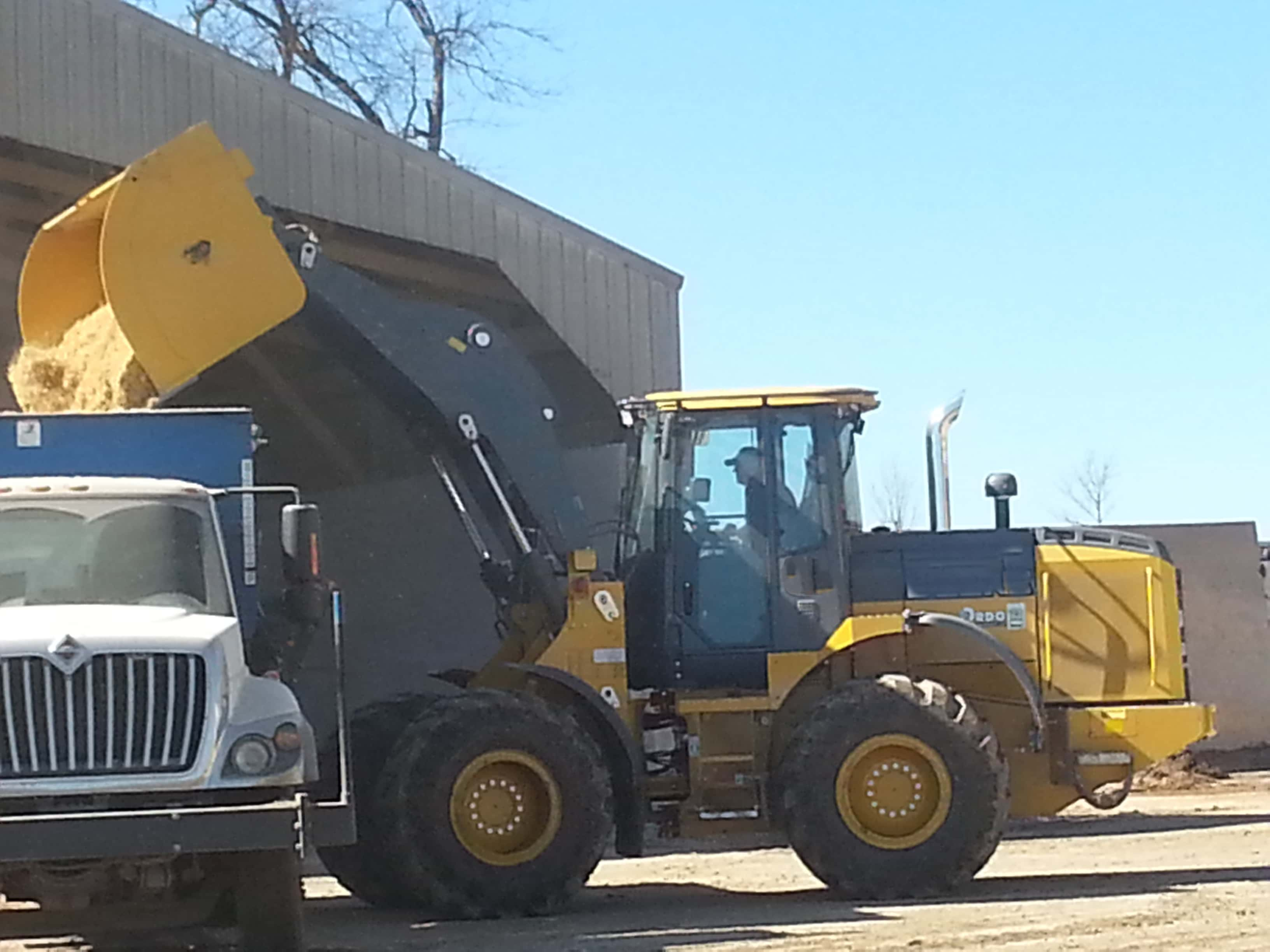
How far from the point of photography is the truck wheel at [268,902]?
28.9ft

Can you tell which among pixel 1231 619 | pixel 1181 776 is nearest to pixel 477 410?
pixel 1181 776

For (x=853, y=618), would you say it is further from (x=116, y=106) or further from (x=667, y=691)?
(x=116, y=106)

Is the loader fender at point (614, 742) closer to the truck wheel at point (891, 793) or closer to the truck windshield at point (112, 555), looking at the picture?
the truck wheel at point (891, 793)

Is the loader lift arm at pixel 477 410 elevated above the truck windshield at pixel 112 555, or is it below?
above

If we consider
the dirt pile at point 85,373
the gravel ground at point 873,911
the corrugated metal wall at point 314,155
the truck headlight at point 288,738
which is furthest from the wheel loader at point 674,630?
the corrugated metal wall at point 314,155

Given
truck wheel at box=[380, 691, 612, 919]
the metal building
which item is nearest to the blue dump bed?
the metal building

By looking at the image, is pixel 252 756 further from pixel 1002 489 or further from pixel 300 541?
pixel 1002 489

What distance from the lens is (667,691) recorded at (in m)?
12.5

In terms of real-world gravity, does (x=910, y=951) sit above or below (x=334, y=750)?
below

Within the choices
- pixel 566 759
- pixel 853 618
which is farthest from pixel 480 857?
pixel 853 618

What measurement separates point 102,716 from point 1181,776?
16.0 meters

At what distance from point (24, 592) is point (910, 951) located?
4.63 metres

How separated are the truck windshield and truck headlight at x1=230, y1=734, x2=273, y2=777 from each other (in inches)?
38.8

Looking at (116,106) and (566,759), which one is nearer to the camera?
(566,759)
